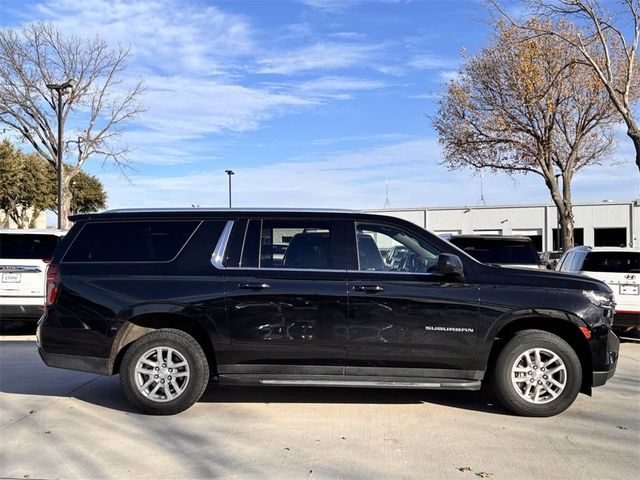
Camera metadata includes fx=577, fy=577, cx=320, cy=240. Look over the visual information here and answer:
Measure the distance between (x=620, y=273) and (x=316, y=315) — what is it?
6266mm

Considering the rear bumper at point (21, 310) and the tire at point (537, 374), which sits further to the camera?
the rear bumper at point (21, 310)

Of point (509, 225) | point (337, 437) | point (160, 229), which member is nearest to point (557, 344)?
point (337, 437)

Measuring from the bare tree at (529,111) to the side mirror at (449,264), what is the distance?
13789 mm

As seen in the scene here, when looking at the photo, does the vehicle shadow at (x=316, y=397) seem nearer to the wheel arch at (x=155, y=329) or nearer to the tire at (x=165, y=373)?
the tire at (x=165, y=373)

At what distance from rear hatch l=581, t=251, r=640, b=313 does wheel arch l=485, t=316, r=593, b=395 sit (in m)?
4.17

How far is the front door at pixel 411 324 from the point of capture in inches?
208

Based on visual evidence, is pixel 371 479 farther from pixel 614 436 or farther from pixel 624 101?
pixel 624 101

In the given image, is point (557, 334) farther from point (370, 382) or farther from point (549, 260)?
point (549, 260)

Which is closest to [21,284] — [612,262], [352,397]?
[352,397]

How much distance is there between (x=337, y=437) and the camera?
488 cm

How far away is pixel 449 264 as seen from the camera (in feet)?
16.8

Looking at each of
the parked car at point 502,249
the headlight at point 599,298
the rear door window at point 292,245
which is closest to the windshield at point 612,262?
the parked car at point 502,249

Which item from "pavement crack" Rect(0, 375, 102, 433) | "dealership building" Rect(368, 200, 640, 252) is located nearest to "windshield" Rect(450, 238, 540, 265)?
"pavement crack" Rect(0, 375, 102, 433)

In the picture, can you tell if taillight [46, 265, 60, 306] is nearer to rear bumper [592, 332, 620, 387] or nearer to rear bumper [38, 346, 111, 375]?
rear bumper [38, 346, 111, 375]
